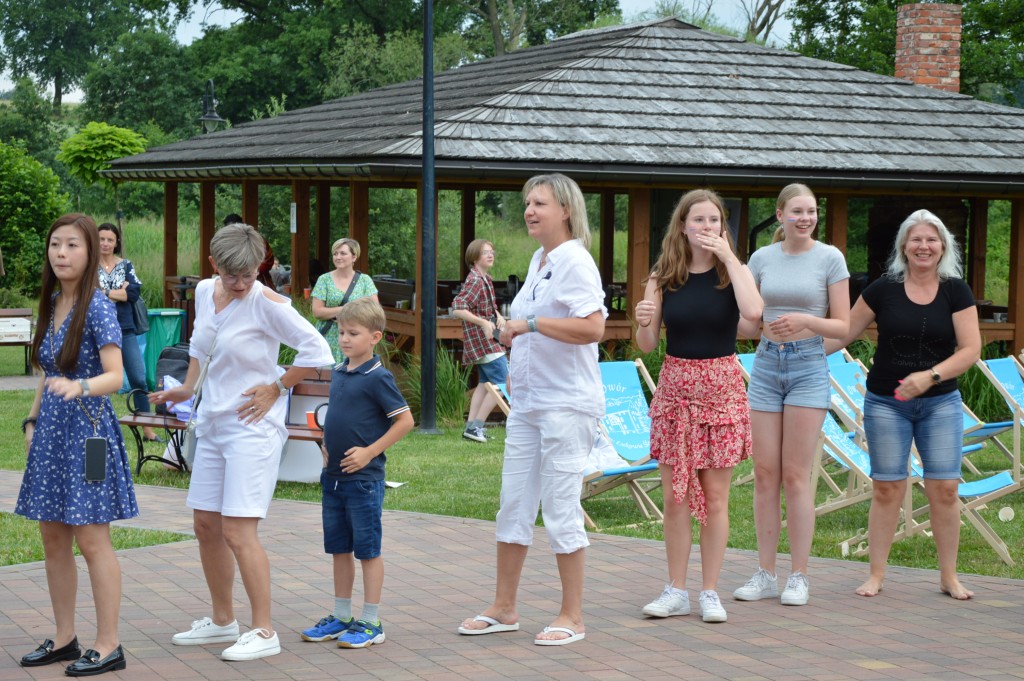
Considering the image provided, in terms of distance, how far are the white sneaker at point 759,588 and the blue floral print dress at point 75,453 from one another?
299cm

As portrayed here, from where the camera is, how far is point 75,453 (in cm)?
531

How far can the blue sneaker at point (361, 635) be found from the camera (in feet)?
19.0

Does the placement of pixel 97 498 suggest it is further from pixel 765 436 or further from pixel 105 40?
pixel 105 40

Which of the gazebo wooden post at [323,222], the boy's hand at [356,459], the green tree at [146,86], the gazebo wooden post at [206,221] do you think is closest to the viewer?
the boy's hand at [356,459]

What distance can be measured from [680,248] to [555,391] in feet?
3.40

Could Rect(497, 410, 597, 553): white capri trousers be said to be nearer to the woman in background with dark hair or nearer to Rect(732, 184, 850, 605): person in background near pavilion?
Rect(732, 184, 850, 605): person in background near pavilion

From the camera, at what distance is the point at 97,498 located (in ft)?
17.4

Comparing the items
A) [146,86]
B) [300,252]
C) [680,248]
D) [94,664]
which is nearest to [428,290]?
[300,252]

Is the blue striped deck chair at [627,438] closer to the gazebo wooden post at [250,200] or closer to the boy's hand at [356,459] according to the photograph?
the boy's hand at [356,459]

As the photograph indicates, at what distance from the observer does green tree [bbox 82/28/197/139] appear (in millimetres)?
52531

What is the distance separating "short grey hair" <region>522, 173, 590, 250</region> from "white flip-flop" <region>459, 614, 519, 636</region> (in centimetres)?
167

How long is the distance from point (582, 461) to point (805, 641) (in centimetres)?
126

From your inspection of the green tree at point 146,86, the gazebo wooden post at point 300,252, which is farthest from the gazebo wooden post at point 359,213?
the green tree at point 146,86

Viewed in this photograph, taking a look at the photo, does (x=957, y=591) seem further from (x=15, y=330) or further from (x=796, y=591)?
(x=15, y=330)
